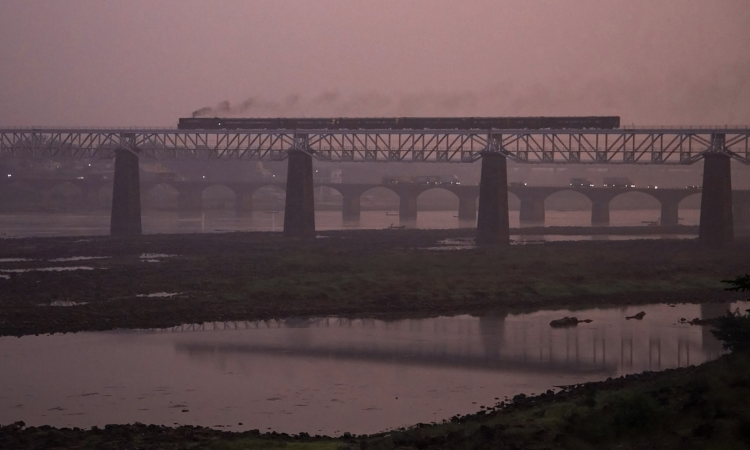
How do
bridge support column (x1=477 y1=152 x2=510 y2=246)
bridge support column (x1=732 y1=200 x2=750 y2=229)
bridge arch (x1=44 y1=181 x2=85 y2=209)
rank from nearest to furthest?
bridge support column (x1=477 y1=152 x2=510 y2=246) → bridge support column (x1=732 y1=200 x2=750 y2=229) → bridge arch (x1=44 y1=181 x2=85 y2=209)

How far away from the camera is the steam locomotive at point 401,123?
3327 inches

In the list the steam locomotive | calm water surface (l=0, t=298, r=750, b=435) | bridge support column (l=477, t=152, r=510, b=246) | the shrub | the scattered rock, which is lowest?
calm water surface (l=0, t=298, r=750, b=435)

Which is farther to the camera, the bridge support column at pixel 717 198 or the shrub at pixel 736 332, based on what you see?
the bridge support column at pixel 717 198

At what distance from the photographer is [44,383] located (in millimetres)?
29016

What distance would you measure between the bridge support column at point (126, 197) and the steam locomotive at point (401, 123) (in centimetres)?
667

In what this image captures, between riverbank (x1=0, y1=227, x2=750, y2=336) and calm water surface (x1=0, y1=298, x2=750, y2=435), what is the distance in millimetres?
3161

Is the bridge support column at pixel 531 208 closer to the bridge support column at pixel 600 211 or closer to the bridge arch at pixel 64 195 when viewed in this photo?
the bridge support column at pixel 600 211

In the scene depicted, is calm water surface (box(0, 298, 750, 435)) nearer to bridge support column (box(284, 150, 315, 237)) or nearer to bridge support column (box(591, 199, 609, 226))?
bridge support column (box(284, 150, 315, 237))

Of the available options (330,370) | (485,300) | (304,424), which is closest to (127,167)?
(485,300)

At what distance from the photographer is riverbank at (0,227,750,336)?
44.4m

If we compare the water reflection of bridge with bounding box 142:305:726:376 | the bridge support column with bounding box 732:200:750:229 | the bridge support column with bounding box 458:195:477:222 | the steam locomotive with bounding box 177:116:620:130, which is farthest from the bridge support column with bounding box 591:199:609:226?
the water reflection of bridge with bounding box 142:305:726:376

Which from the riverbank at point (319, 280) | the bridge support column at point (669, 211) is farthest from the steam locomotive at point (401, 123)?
the bridge support column at point (669, 211)

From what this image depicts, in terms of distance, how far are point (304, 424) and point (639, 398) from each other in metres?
9.18

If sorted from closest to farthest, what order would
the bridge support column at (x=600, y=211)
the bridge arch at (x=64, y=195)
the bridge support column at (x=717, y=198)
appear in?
the bridge support column at (x=717, y=198) → the bridge support column at (x=600, y=211) → the bridge arch at (x=64, y=195)
